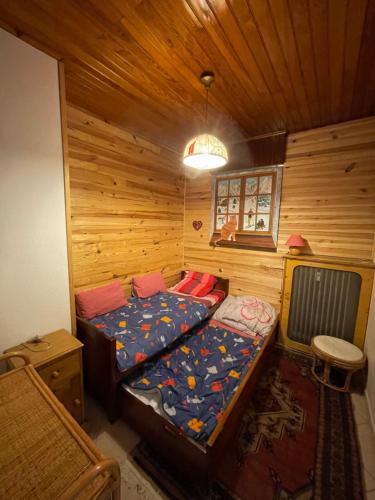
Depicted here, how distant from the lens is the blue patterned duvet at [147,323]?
166cm

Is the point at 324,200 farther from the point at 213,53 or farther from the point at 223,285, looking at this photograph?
the point at 213,53

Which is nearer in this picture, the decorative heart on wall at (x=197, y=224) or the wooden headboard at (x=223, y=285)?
the wooden headboard at (x=223, y=285)

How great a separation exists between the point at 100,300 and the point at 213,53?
2.29 meters

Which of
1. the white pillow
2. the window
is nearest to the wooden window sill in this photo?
the window

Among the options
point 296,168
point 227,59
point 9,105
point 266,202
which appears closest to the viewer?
point 9,105

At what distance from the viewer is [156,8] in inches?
44.1

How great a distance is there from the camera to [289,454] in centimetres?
142

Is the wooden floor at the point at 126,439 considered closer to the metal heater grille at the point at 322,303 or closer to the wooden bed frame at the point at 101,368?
the wooden bed frame at the point at 101,368

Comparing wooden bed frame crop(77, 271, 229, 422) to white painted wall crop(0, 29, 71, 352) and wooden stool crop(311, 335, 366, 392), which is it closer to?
white painted wall crop(0, 29, 71, 352)

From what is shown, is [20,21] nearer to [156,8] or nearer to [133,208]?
[156,8]

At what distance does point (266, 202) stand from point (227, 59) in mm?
1643

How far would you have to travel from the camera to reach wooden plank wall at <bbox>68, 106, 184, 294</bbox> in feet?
6.93

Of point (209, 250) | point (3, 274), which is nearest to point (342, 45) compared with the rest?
point (209, 250)

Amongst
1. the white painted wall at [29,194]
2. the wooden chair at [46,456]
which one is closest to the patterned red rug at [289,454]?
the wooden chair at [46,456]
